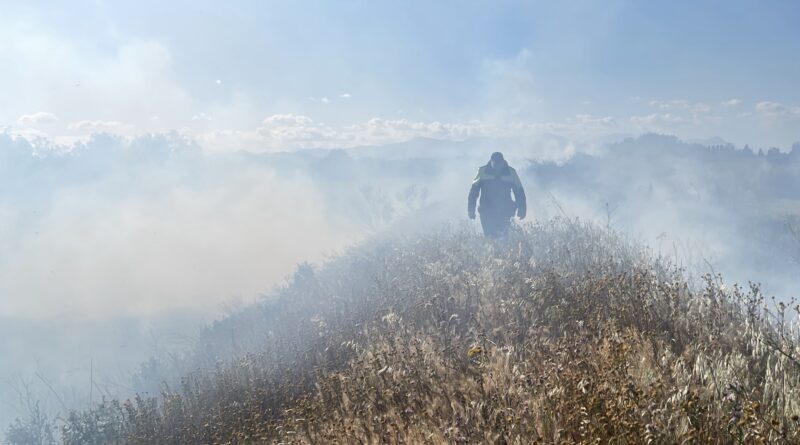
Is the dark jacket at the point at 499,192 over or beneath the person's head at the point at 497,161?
beneath

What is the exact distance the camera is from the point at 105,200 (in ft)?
292

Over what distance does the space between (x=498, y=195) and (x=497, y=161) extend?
723mm

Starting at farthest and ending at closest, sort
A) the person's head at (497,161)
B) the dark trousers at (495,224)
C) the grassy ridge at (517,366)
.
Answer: the person's head at (497,161) < the dark trousers at (495,224) < the grassy ridge at (517,366)

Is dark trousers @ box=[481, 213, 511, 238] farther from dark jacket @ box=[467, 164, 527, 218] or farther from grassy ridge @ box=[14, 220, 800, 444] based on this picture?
grassy ridge @ box=[14, 220, 800, 444]

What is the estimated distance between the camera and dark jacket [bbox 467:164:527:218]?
1052cm

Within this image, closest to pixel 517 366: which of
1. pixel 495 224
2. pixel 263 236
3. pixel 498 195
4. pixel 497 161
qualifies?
pixel 495 224

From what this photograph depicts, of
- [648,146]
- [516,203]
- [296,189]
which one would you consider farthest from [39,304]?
[648,146]

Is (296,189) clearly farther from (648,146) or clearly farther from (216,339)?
(216,339)

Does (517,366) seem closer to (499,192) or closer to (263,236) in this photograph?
(499,192)

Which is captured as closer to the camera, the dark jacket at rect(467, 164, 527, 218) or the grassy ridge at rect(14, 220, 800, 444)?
the grassy ridge at rect(14, 220, 800, 444)

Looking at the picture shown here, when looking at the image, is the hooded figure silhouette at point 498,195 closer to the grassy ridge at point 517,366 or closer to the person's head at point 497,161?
the person's head at point 497,161

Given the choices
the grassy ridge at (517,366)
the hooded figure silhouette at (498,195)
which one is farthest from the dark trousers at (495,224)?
the grassy ridge at (517,366)

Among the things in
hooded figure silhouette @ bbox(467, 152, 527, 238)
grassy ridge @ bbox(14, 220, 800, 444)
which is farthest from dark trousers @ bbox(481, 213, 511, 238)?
grassy ridge @ bbox(14, 220, 800, 444)

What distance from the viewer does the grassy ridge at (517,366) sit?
2.76 metres
